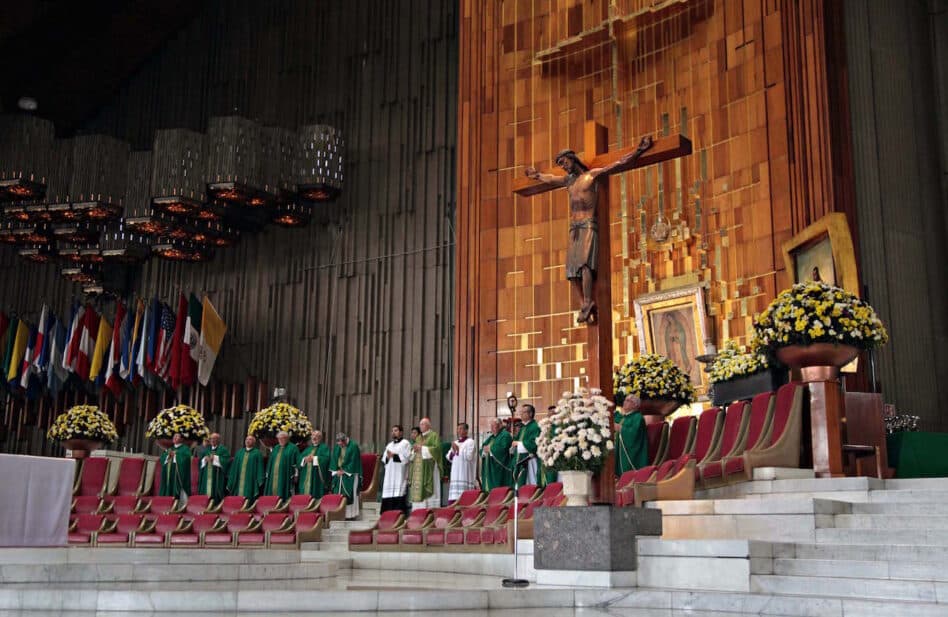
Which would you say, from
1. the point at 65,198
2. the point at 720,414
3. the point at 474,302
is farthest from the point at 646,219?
the point at 65,198

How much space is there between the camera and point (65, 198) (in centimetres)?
1716

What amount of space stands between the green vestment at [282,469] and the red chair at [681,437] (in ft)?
16.7

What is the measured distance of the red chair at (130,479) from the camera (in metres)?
12.4

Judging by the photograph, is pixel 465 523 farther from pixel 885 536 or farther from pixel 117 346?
pixel 117 346

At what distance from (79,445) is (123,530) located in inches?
100

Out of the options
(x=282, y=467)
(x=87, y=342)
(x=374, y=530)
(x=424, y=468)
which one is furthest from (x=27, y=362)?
(x=374, y=530)

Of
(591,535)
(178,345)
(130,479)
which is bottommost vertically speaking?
(591,535)

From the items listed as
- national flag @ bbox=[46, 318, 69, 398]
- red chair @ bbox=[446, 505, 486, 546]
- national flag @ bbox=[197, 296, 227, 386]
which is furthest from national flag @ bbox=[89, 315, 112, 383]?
red chair @ bbox=[446, 505, 486, 546]

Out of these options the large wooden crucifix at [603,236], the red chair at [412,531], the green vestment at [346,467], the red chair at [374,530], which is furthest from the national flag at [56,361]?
the large wooden crucifix at [603,236]

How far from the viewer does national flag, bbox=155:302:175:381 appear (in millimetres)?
17844

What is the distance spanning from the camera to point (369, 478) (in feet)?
41.9

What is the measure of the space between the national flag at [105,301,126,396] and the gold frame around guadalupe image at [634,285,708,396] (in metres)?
10.4

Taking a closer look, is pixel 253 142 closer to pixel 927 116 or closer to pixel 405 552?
pixel 405 552

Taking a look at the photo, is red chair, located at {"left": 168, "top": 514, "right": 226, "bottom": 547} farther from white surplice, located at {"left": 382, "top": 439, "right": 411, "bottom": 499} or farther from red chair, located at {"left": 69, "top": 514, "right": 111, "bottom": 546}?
white surplice, located at {"left": 382, "top": 439, "right": 411, "bottom": 499}
